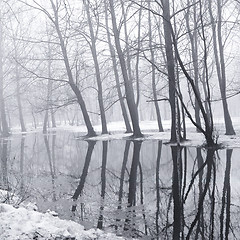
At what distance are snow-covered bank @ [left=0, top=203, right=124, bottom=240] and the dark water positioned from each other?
0.45 metres

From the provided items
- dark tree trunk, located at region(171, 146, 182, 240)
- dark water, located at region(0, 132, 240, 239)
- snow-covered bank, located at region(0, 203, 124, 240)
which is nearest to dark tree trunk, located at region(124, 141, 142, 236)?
dark water, located at region(0, 132, 240, 239)

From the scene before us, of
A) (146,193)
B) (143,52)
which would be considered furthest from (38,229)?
(143,52)

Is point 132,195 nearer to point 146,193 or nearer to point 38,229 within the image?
point 146,193

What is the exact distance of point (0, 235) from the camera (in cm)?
350

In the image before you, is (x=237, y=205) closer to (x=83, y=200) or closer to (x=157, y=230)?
(x=157, y=230)

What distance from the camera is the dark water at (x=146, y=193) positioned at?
4.23 meters

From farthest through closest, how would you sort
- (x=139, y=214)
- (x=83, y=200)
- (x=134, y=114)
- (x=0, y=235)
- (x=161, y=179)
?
(x=134, y=114) < (x=161, y=179) < (x=83, y=200) < (x=139, y=214) < (x=0, y=235)

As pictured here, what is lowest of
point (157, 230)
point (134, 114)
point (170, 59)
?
point (157, 230)

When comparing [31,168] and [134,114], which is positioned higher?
[134,114]

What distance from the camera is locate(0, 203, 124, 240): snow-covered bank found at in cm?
355

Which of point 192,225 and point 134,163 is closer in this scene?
point 192,225

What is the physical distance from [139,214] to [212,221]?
1.20 meters

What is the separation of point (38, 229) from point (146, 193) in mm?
2906

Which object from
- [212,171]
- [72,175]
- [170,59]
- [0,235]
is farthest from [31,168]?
[170,59]
